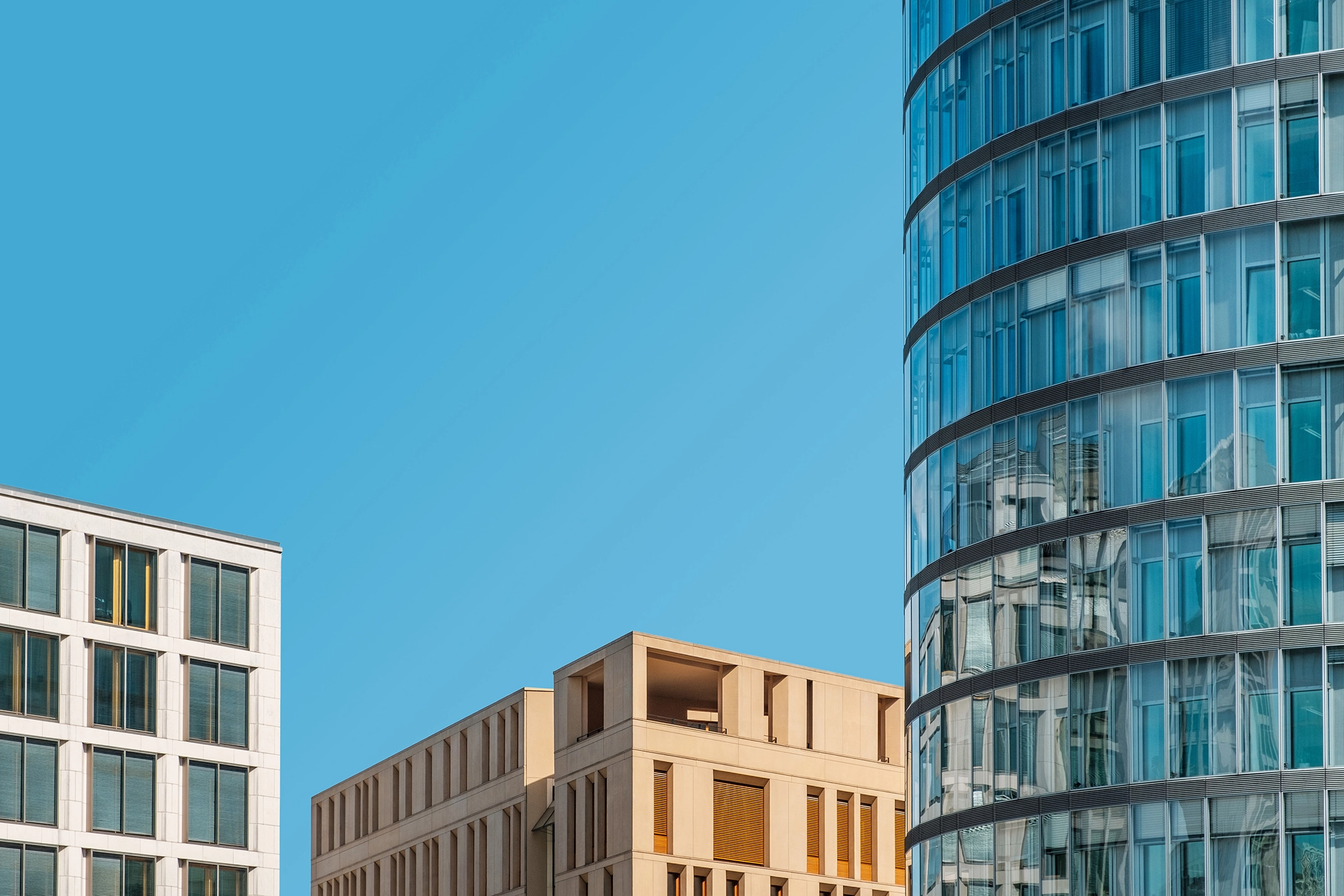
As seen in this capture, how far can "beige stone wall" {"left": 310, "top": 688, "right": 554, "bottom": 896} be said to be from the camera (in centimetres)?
10062

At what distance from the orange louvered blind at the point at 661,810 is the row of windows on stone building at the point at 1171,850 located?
28650 millimetres

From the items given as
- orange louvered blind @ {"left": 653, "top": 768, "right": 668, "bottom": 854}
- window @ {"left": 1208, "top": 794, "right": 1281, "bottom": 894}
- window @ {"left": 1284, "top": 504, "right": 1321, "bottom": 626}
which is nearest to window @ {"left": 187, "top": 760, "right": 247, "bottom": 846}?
orange louvered blind @ {"left": 653, "top": 768, "right": 668, "bottom": 854}

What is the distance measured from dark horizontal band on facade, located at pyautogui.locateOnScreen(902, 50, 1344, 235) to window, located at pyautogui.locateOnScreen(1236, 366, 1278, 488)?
836 cm

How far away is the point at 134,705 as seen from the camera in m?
78.0

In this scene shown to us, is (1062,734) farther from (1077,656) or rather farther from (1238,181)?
(1238,181)

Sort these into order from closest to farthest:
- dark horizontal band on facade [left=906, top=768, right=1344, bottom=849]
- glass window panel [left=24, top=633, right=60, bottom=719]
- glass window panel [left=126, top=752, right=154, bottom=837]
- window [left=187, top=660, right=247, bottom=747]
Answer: dark horizontal band on facade [left=906, top=768, right=1344, bottom=849] → glass window panel [left=24, top=633, right=60, bottom=719] → glass window panel [left=126, top=752, right=154, bottom=837] → window [left=187, top=660, right=247, bottom=747]

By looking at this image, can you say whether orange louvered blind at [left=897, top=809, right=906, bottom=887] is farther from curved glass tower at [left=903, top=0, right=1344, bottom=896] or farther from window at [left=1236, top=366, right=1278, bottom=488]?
window at [left=1236, top=366, right=1278, bottom=488]

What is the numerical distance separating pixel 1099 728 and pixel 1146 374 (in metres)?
10.1

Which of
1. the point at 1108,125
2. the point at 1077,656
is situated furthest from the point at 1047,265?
the point at 1077,656

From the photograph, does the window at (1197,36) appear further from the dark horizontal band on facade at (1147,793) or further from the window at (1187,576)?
the dark horizontal band on facade at (1147,793)

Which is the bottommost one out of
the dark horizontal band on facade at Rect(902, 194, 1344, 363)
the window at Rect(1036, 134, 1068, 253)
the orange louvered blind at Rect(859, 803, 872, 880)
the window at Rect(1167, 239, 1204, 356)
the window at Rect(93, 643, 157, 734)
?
the orange louvered blind at Rect(859, 803, 872, 880)

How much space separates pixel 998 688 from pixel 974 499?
5987 millimetres

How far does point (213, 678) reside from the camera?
264 feet

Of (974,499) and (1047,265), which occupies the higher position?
(1047,265)
